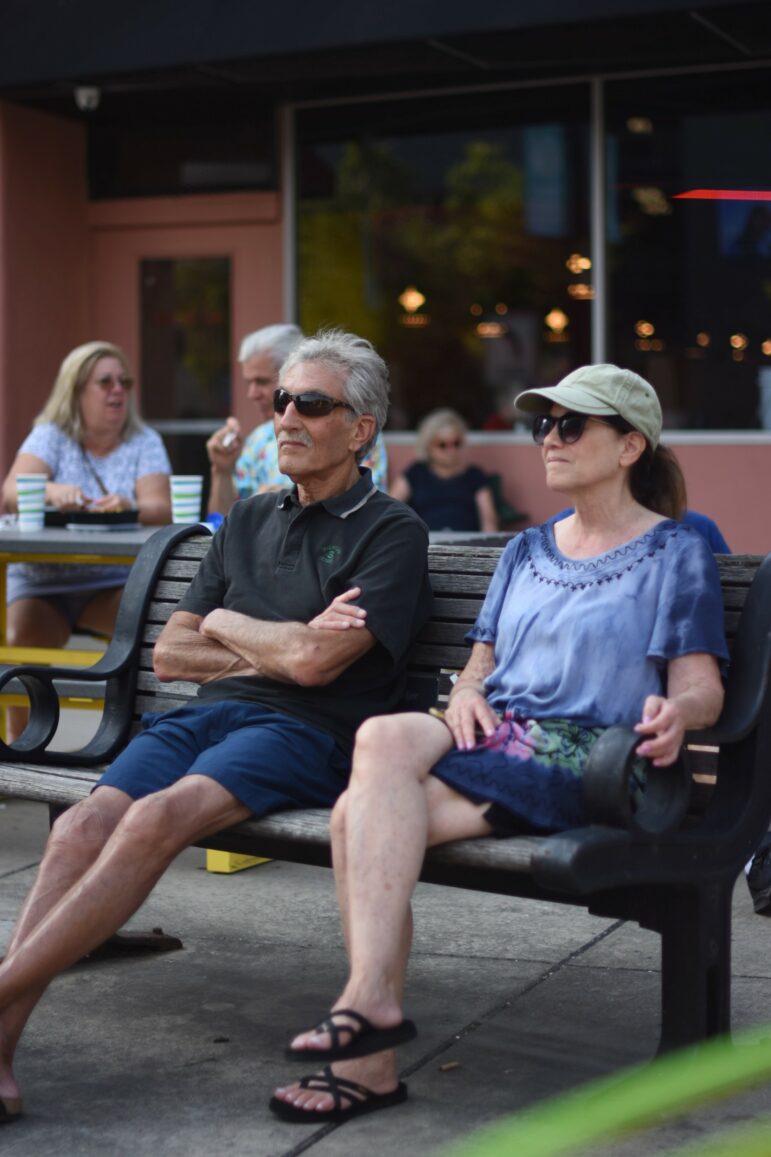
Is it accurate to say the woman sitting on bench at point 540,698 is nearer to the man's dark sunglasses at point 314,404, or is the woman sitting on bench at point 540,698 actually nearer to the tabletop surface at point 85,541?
the man's dark sunglasses at point 314,404

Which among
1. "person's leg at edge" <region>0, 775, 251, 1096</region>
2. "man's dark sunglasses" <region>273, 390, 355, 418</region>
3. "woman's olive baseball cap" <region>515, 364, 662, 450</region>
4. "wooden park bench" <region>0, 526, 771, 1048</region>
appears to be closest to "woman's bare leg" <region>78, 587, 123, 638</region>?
"wooden park bench" <region>0, 526, 771, 1048</region>

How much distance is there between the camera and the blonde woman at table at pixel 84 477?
6.41 m

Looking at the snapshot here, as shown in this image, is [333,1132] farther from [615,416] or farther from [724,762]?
[615,416]

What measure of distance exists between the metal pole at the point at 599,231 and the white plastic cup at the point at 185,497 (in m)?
3.76

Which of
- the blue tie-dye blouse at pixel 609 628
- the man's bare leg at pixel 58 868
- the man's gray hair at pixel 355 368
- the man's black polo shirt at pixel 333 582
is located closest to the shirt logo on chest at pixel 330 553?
the man's black polo shirt at pixel 333 582

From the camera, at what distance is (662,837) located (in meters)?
3.14

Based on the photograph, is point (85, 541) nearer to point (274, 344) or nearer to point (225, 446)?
point (225, 446)

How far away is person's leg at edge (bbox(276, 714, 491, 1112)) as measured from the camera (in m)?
3.06

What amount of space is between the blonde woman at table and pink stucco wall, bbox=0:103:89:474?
316cm

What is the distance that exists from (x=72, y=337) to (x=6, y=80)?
5.54ft

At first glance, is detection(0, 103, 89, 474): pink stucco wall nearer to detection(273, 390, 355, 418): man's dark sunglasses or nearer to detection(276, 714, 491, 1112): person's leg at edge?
detection(273, 390, 355, 418): man's dark sunglasses

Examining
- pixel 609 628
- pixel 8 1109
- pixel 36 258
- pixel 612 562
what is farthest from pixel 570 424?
pixel 36 258

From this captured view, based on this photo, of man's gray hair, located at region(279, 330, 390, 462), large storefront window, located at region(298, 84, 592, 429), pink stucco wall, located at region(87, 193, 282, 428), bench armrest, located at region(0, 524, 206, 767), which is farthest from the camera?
pink stucco wall, located at region(87, 193, 282, 428)

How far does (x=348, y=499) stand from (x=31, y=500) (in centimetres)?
263
